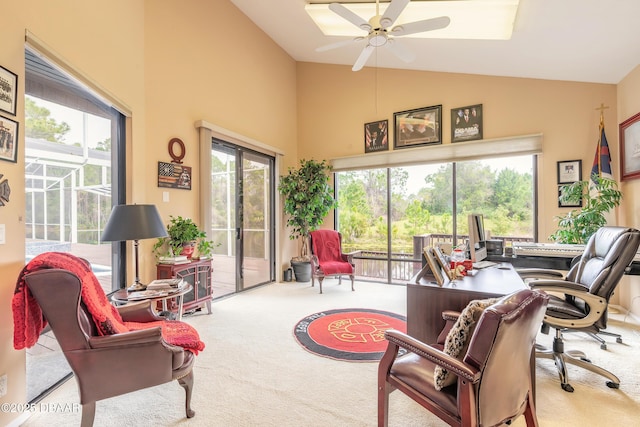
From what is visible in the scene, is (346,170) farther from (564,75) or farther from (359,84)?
(564,75)

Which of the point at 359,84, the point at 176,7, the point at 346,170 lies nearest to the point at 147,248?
the point at 176,7

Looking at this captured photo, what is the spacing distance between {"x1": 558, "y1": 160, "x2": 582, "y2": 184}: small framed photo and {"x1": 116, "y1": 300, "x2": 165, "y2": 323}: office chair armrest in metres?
4.90

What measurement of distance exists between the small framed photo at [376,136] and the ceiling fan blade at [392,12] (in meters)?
2.48

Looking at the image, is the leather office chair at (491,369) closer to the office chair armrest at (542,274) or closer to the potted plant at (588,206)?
the office chair armrest at (542,274)

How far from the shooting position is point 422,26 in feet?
8.84

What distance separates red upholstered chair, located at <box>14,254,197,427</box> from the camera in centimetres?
144

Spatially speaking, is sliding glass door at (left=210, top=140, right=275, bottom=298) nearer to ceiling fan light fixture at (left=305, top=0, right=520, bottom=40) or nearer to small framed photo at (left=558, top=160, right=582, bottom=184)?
ceiling fan light fixture at (left=305, top=0, right=520, bottom=40)

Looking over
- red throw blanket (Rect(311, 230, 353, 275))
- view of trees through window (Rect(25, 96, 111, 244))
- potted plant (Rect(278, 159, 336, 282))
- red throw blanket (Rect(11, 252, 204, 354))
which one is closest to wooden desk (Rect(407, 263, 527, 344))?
red throw blanket (Rect(11, 252, 204, 354))

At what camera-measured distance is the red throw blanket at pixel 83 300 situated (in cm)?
145

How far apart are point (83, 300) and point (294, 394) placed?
1.41 meters

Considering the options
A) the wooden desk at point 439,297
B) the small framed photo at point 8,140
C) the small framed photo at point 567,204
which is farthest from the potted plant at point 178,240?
the small framed photo at point 567,204

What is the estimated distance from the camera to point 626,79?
3418 mm

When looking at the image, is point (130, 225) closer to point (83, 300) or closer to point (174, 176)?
point (83, 300)

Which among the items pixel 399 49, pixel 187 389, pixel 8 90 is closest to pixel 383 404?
pixel 187 389
